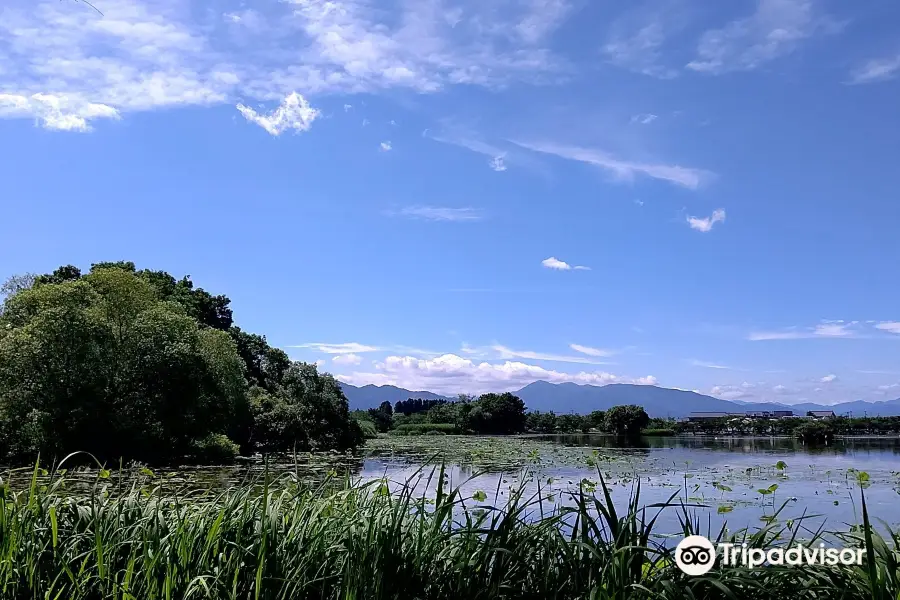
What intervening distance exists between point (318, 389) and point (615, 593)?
32.5m

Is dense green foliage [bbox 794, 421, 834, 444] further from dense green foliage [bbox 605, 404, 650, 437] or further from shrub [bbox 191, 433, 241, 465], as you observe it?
shrub [bbox 191, 433, 241, 465]

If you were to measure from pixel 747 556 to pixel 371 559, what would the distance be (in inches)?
68.9

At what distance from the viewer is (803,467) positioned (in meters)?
21.4

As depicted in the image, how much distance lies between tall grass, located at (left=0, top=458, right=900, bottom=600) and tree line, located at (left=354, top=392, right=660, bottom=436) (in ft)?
193

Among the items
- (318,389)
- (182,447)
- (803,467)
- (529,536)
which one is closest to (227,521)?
(529,536)

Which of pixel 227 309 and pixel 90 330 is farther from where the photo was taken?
pixel 227 309

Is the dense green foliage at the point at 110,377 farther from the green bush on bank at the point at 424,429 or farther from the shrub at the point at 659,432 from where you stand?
the shrub at the point at 659,432

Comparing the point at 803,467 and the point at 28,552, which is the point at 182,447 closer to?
the point at 803,467

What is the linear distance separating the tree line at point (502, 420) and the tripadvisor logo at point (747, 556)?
196 feet

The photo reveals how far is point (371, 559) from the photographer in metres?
3.11

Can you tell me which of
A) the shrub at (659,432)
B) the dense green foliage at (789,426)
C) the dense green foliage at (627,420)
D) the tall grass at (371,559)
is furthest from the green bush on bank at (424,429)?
the tall grass at (371,559)

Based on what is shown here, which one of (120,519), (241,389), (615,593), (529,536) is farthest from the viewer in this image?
(241,389)

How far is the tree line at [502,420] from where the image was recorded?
63250 mm

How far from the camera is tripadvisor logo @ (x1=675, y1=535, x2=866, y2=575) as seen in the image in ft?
9.67
